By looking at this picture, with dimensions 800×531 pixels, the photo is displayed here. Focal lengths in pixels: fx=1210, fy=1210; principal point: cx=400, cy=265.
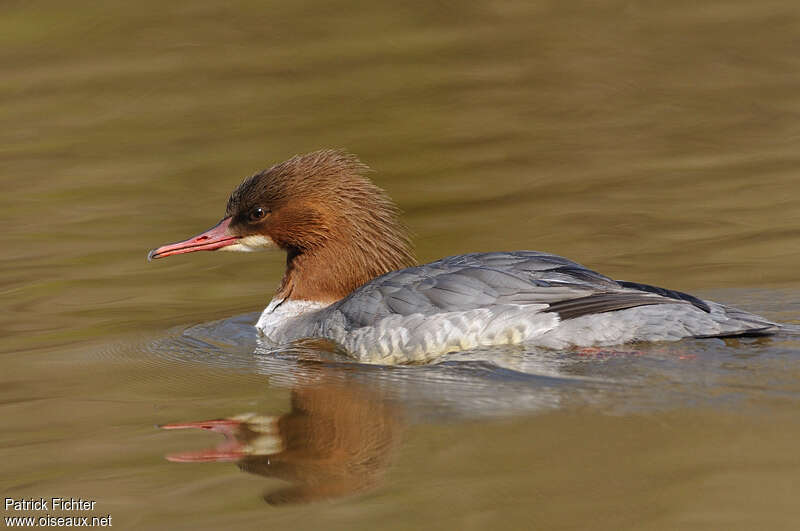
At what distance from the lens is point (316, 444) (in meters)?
5.38

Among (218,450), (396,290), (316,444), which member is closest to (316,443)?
(316,444)

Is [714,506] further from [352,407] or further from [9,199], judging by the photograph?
[9,199]

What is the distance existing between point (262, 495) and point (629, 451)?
148 centimetres

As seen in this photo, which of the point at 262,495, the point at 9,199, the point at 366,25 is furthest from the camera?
the point at 366,25

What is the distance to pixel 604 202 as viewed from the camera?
10.2 m

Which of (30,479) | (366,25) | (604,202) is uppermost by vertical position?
(366,25)

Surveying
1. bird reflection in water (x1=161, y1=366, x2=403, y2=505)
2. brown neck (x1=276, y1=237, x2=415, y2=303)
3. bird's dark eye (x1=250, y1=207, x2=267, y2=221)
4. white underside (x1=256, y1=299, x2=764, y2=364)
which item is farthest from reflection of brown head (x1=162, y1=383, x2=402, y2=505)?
bird's dark eye (x1=250, y1=207, x2=267, y2=221)

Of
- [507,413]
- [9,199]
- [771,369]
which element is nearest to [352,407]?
[507,413]

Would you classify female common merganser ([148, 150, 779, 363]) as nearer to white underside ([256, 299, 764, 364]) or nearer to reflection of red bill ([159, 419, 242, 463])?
white underside ([256, 299, 764, 364])

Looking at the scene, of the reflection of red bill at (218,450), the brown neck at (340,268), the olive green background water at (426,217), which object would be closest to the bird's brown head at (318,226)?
the brown neck at (340,268)

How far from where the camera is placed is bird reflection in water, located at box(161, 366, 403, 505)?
4887mm

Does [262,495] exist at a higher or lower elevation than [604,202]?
lower

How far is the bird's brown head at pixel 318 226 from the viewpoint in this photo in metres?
7.95

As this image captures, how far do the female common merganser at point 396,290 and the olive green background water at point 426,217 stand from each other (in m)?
0.24
